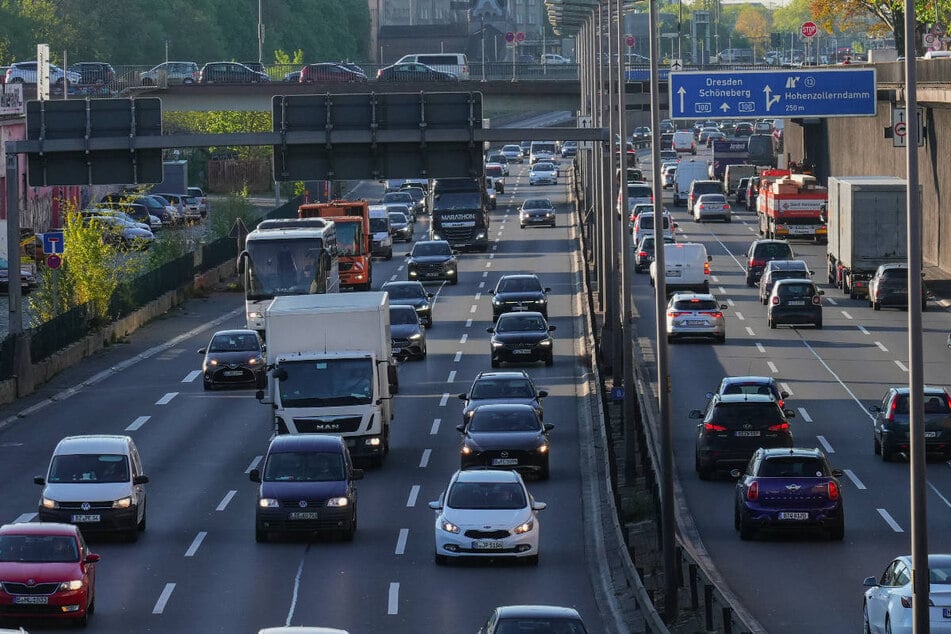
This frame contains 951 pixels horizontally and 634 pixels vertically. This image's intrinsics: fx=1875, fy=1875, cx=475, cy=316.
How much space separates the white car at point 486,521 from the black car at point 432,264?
43976mm

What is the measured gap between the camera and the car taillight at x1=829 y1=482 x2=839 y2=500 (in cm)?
3000

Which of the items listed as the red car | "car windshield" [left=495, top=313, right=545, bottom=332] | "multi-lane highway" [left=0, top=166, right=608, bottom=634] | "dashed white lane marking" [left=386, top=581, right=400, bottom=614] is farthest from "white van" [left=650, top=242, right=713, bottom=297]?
the red car

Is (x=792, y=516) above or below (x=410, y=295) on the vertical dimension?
below

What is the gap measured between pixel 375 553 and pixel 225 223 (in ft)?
190

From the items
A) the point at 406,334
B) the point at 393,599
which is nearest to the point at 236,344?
the point at 406,334

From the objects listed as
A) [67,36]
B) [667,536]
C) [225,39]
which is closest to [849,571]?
[667,536]

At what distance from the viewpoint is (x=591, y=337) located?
2158 inches

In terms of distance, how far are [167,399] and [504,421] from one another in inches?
548

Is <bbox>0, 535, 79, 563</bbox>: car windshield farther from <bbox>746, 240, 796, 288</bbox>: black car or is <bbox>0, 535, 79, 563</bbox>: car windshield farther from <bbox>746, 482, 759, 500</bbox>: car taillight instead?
<bbox>746, 240, 796, 288</bbox>: black car

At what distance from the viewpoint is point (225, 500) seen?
114 ft

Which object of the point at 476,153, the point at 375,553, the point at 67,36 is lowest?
the point at 375,553

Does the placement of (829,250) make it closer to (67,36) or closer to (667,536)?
(667,536)

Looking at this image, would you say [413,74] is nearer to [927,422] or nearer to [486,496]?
[927,422]

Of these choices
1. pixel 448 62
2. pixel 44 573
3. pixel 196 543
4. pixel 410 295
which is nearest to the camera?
pixel 44 573
